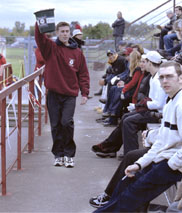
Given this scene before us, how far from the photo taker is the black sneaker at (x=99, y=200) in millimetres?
4551

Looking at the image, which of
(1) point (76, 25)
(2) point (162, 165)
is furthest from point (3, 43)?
(2) point (162, 165)

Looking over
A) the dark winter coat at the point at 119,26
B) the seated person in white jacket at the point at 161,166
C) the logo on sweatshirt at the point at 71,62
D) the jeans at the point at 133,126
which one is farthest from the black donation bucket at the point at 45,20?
the dark winter coat at the point at 119,26

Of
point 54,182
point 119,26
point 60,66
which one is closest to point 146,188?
point 54,182

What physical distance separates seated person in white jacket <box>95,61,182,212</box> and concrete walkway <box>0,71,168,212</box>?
86 cm

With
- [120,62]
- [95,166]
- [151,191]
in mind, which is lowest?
[95,166]

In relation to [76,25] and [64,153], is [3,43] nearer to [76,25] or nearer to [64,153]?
[76,25]

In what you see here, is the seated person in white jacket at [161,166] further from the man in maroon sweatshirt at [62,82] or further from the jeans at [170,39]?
the jeans at [170,39]

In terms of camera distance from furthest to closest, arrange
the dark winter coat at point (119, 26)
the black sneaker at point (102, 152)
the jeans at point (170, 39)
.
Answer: the dark winter coat at point (119, 26) → the jeans at point (170, 39) → the black sneaker at point (102, 152)

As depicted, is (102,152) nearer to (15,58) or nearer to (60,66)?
(60,66)

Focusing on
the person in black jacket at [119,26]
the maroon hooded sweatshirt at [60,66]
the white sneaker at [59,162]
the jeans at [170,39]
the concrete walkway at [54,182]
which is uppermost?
the person in black jacket at [119,26]

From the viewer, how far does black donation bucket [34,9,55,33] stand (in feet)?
18.5

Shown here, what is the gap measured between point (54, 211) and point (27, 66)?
47.7 feet

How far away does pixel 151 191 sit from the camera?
3754 millimetres

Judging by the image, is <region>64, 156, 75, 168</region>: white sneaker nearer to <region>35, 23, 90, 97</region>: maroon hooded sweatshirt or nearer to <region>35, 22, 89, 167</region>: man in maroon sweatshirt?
<region>35, 22, 89, 167</region>: man in maroon sweatshirt
